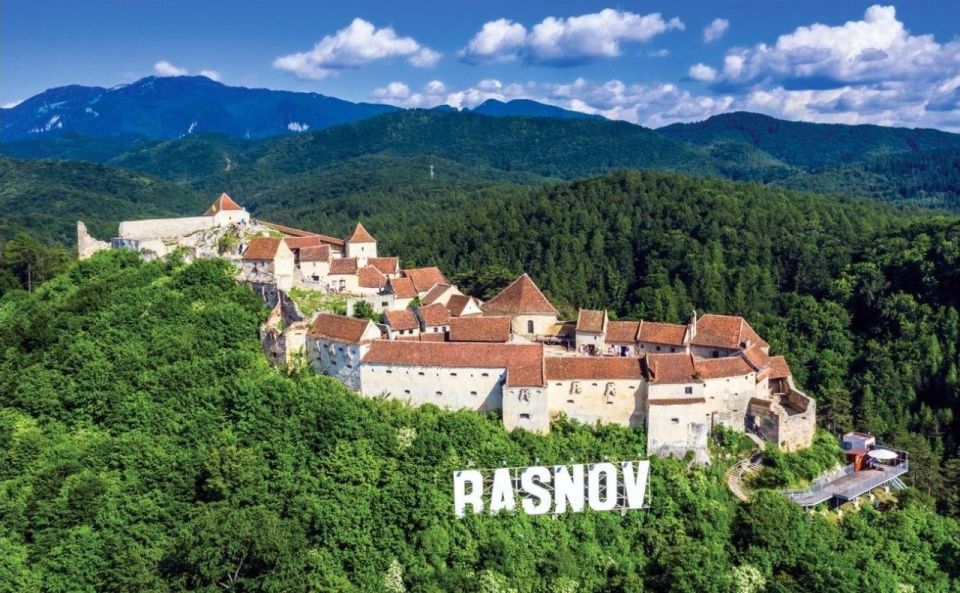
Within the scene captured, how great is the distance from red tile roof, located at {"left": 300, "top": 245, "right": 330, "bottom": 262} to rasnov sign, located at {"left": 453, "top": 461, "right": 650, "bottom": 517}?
2483 cm

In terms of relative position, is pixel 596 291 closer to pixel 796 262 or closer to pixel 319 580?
pixel 796 262

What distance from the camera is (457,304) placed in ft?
178

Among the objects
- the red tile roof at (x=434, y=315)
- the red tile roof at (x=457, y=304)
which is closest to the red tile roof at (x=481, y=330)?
the red tile roof at (x=434, y=315)

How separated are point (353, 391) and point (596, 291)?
54285 mm

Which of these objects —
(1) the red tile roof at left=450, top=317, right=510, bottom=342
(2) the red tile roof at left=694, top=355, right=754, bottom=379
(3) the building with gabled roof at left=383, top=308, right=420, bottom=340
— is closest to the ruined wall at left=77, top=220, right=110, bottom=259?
(3) the building with gabled roof at left=383, top=308, right=420, bottom=340

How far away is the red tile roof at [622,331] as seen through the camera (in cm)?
4984

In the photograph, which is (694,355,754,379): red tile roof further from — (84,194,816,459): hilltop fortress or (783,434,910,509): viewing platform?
(783,434,910,509): viewing platform

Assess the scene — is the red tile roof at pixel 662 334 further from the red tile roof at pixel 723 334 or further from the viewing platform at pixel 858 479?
the viewing platform at pixel 858 479

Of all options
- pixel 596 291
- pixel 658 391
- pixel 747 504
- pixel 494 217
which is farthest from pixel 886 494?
pixel 494 217

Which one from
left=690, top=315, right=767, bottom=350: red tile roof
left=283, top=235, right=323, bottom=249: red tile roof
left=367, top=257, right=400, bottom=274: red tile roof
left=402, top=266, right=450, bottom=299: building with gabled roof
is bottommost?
left=690, top=315, right=767, bottom=350: red tile roof

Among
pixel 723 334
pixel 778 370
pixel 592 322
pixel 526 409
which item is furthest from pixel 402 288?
pixel 778 370

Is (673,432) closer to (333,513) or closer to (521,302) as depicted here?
(521,302)

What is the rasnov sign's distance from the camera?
39281 millimetres

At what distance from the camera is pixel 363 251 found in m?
63.2
